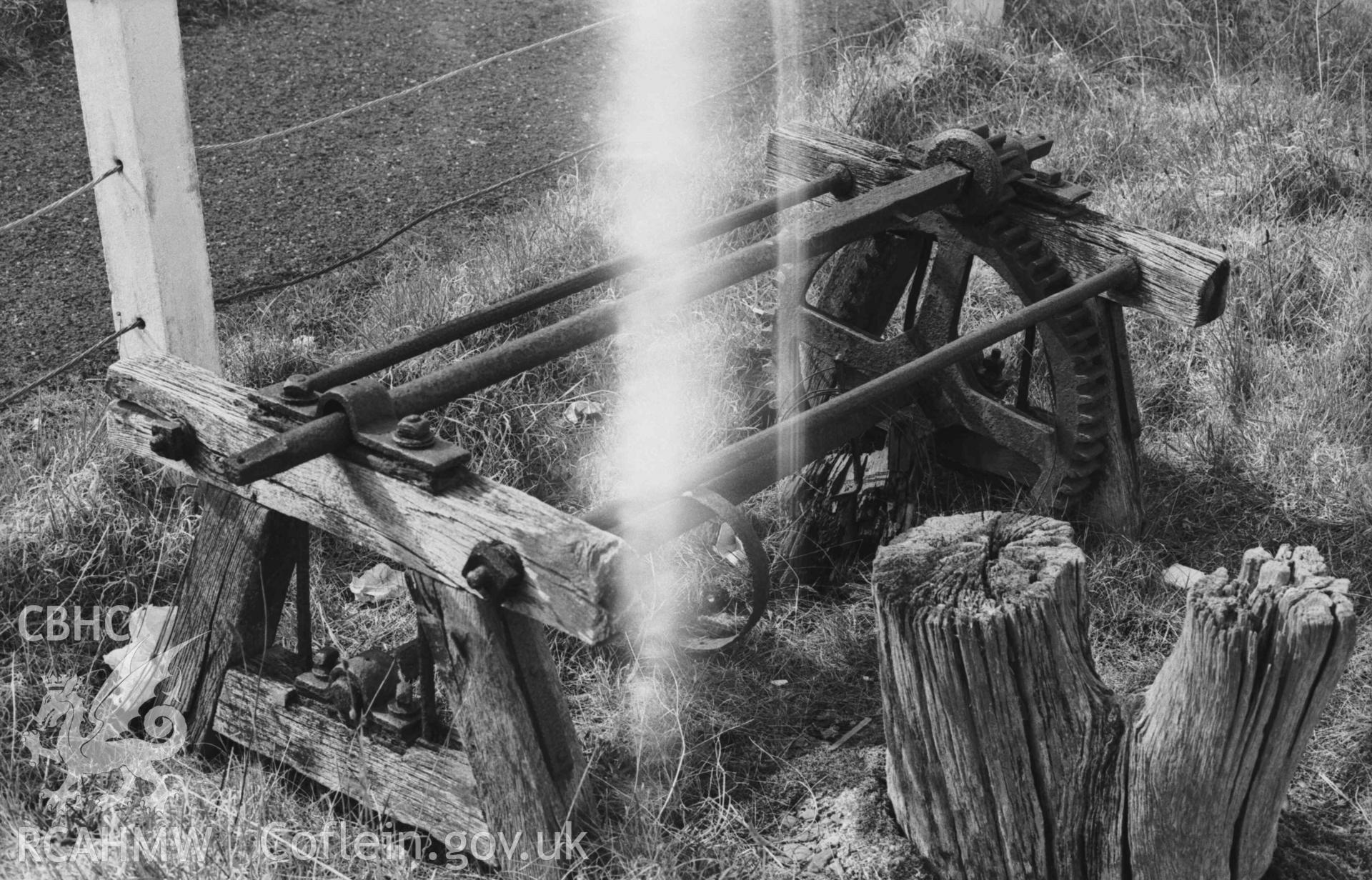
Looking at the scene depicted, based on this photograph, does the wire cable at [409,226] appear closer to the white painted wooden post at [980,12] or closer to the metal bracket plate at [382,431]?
the white painted wooden post at [980,12]

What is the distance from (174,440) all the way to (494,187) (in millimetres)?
3161

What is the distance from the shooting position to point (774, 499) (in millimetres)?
4406

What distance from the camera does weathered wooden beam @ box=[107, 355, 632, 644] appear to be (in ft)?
8.11

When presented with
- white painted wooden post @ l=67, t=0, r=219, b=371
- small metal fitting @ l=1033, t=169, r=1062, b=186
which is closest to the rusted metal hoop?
small metal fitting @ l=1033, t=169, r=1062, b=186

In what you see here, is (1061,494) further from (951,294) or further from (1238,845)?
(1238,845)

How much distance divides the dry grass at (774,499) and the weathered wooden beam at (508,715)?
15cm

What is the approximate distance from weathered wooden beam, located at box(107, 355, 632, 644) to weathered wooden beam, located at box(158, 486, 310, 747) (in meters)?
0.14

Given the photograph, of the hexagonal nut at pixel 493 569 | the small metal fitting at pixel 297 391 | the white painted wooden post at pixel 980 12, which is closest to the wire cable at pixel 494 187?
the white painted wooden post at pixel 980 12

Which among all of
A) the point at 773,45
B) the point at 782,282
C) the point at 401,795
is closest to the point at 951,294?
the point at 782,282

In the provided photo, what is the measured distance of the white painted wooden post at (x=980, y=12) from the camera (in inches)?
277

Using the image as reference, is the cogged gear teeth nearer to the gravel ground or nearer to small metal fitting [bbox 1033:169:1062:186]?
small metal fitting [bbox 1033:169:1062:186]

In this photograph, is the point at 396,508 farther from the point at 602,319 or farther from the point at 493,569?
the point at 602,319

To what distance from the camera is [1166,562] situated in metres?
4.13

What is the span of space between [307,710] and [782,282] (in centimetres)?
198
